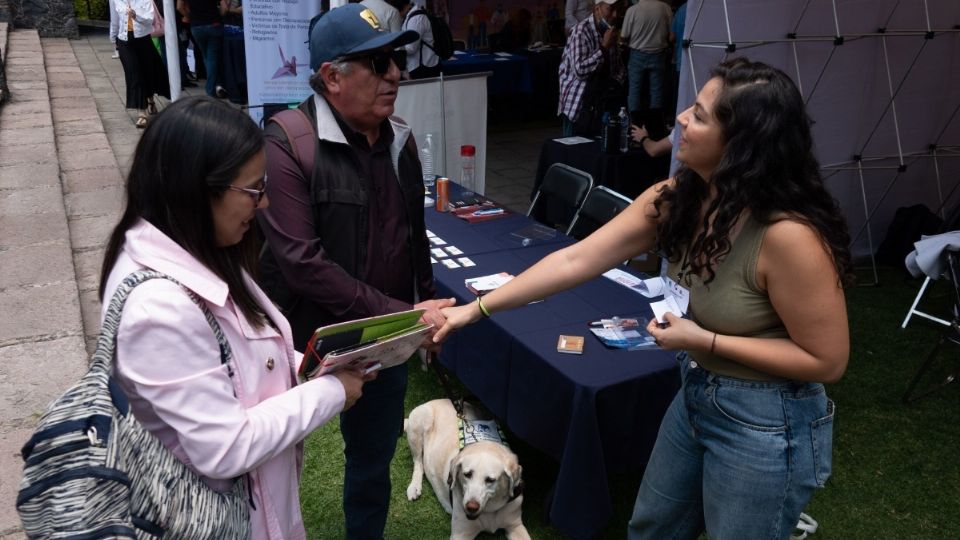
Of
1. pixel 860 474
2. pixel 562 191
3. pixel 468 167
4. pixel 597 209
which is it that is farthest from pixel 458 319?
pixel 468 167

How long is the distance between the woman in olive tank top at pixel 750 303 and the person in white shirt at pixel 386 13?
233 inches

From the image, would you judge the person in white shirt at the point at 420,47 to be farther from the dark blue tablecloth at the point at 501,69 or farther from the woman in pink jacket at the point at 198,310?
the woman in pink jacket at the point at 198,310

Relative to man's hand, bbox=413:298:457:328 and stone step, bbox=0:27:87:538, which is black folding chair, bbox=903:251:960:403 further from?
stone step, bbox=0:27:87:538

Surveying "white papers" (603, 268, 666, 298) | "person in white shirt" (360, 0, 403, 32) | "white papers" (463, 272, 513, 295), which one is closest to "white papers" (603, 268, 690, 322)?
"white papers" (603, 268, 666, 298)

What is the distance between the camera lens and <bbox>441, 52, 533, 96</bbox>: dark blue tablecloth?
10.9 meters

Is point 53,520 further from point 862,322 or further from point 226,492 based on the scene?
point 862,322

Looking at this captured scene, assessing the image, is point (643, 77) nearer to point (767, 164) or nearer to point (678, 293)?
point (678, 293)

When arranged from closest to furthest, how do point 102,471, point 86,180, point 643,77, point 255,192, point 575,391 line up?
point 102,471
point 255,192
point 575,391
point 86,180
point 643,77

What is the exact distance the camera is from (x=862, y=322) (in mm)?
5270

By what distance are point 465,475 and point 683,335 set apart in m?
1.33

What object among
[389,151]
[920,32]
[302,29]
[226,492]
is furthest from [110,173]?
[920,32]

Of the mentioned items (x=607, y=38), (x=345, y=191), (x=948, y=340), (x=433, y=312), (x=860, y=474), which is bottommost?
(x=860, y=474)

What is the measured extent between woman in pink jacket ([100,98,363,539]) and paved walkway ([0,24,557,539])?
158mm

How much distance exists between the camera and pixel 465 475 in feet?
9.43
